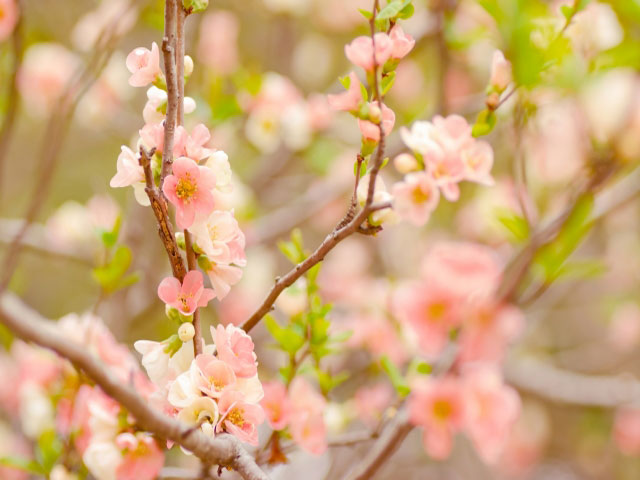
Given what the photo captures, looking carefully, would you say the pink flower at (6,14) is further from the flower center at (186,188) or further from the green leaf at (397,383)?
the green leaf at (397,383)

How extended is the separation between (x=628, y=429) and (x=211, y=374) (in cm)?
161

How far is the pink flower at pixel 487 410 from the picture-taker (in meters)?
0.82

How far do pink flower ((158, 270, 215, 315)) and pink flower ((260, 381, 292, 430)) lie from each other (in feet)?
0.56

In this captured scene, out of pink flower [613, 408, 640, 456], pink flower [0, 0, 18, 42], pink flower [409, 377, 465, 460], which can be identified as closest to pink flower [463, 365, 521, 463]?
pink flower [409, 377, 465, 460]

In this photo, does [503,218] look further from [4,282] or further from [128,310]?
[128,310]

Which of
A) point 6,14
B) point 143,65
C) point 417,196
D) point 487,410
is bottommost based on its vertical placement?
point 487,410

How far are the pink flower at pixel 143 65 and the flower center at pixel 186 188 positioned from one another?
0.28 feet

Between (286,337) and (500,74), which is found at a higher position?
(500,74)

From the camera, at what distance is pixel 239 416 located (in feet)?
1.37

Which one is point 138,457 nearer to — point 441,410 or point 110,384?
point 110,384

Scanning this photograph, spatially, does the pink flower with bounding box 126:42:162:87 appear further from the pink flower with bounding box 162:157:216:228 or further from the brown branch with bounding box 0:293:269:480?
the brown branch with bounding box 0:293:269:480

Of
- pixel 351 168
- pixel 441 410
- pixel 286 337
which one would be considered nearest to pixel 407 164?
pixel 286 337

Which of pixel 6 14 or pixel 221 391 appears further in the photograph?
pixel 6 14

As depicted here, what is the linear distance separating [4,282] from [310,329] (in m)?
0.27
